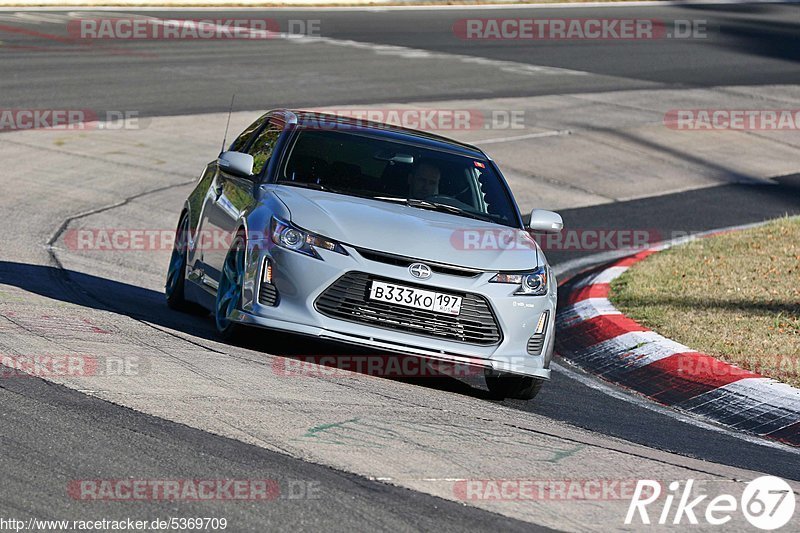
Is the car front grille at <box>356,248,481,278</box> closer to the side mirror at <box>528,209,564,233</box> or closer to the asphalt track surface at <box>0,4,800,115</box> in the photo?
the side mirror at <box>528,209,564,233</box>

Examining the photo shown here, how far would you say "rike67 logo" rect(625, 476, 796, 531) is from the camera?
5215 millimetres

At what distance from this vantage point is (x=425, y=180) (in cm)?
845

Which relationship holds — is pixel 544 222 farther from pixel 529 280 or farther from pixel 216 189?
pixel 216 189

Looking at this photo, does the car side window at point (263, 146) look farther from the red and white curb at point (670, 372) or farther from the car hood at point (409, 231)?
the red and white curb at point (670, 372)

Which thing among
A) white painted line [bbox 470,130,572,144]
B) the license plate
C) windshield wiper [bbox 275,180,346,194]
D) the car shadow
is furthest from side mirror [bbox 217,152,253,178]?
white painted line [bbox 470,130,572,144]

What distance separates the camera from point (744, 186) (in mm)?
18344

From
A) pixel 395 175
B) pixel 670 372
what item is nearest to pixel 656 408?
pixel 670 372

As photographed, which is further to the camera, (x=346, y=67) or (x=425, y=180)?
(x=346, y=67)

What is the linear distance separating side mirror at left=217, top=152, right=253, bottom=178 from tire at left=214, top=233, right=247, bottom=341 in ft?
1.70

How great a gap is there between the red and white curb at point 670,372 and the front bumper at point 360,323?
1.36m

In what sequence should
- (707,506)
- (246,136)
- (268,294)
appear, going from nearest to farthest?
(707,506) → (268,294) → (246,136)

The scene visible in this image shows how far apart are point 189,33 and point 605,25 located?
12.5m

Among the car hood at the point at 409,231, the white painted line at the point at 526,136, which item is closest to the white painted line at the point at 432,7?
the white painted line at the point at 526,136

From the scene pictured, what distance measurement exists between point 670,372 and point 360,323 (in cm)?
259
